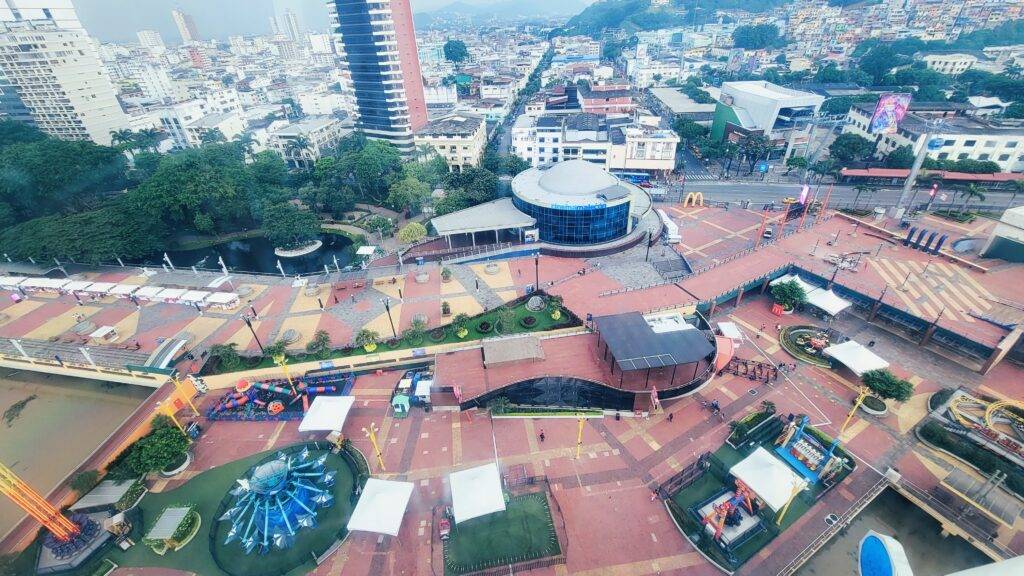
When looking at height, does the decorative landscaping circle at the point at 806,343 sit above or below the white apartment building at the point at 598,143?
below

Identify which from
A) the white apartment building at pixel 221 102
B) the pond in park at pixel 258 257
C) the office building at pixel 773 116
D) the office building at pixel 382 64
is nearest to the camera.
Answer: the pond in park at pixel 258 257

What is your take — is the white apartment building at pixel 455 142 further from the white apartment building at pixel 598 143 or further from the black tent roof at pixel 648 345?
the black tent roof at pixel 648 345

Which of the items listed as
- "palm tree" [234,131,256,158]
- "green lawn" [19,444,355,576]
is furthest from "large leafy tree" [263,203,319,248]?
"green lawn" [19,444,355,576]

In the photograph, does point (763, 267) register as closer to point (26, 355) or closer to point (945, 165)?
point (945, 165)

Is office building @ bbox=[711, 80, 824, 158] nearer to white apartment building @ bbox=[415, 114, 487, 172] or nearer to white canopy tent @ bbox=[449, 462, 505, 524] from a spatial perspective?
white apartment building @ bbox=[415, 114, 487, 172]

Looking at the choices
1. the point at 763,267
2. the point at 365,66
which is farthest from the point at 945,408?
the point at 365,66

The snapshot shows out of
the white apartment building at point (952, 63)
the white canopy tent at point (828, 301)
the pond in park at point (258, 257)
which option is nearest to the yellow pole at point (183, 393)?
the pond in park at point (258, 257)

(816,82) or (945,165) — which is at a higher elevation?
(816,82)
